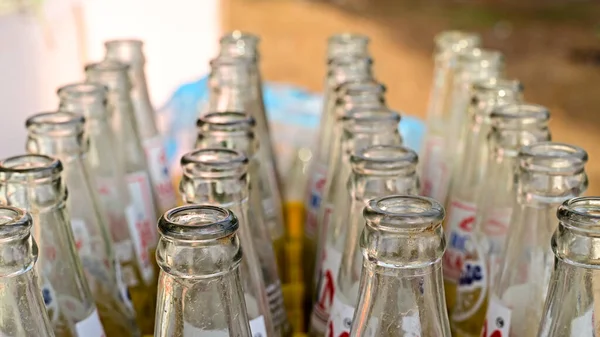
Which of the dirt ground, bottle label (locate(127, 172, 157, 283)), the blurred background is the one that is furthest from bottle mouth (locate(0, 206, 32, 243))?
the dirt ground

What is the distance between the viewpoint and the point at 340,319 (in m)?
0.56

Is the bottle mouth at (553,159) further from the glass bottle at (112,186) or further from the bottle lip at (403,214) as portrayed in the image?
the glass bottle at (112,186)

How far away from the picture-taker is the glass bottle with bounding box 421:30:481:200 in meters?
0.95

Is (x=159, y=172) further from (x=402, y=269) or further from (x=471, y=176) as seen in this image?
(x=402, y=269)

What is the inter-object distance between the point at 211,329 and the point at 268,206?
45 centimetres

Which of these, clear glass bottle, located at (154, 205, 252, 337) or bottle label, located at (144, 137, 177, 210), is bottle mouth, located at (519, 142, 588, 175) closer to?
clear glass bottle, located at (154, 205, 252, 337)

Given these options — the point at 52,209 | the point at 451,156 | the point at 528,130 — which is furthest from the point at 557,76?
the point at 52,209

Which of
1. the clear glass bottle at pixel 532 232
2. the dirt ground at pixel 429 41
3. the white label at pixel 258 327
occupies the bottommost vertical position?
the dirt ground at pixel 429 41

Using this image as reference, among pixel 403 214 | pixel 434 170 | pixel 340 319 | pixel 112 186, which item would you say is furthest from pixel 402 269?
pixel 434 170

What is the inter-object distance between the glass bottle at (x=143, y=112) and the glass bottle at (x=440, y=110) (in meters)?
0.35

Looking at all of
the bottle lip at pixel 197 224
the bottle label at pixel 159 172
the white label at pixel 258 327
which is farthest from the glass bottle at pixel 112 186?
the bottle lip at pixel 197 224

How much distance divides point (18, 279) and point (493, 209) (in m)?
0.42

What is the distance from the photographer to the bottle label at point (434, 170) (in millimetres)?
918

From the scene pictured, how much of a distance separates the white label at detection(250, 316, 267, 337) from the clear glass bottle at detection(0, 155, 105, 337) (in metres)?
0.14
